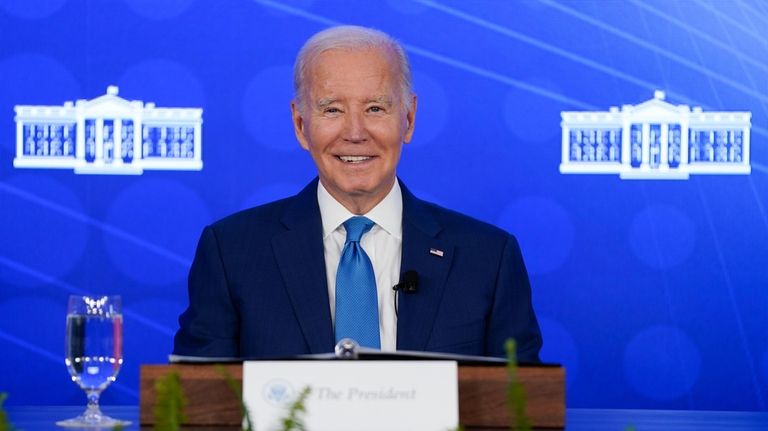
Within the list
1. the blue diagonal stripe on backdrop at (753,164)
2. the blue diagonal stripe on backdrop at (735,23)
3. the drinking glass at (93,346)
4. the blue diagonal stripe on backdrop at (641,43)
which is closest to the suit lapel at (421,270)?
the drinking glass at (93,346)

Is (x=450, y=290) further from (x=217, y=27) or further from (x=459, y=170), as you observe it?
(x=217, y=27)

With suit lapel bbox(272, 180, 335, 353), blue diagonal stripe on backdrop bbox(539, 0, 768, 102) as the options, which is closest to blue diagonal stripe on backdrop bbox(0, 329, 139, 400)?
suit lapel bbox(272, 180, 335, 353)

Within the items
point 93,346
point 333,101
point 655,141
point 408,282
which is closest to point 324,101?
point 333,101

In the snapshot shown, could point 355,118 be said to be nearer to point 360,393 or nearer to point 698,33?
point 360,393

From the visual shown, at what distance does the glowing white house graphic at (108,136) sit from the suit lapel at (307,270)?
49.2 inches

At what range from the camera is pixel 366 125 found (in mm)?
2859

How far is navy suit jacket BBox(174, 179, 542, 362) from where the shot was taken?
8.98 ft

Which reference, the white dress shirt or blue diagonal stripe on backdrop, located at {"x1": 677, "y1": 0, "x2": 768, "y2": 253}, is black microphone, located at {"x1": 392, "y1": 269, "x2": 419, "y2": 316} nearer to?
the white dress shirt

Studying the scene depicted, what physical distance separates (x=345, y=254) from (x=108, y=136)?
1.57m

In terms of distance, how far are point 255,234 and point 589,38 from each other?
1.65 meters

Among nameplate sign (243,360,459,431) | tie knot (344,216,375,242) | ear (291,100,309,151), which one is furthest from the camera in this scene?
ear (291,100,309,151)

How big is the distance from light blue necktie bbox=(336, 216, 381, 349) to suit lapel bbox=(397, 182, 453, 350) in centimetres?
7

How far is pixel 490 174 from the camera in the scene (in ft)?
13.4

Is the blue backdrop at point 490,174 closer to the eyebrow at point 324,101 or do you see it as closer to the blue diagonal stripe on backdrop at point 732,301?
the blue diagonal stripe on backdrop at point 732,301
